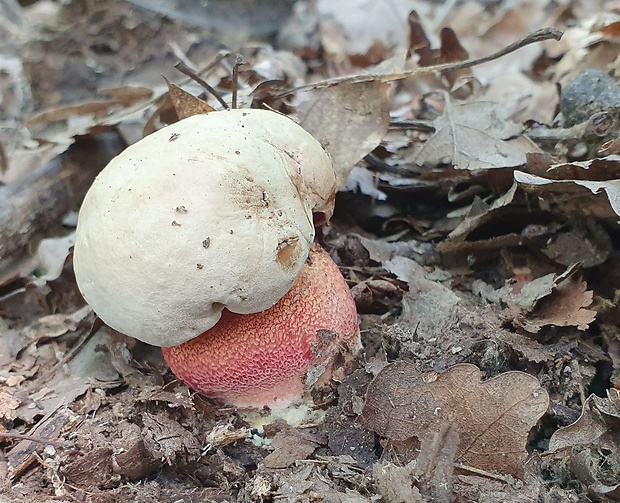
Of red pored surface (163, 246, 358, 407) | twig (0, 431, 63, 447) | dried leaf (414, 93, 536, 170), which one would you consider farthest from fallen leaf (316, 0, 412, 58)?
twig (0, 431, 63, 447)

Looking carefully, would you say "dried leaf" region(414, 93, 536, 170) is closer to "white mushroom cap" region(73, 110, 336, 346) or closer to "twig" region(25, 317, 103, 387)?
"white mushroom cap" region(73, 110, 336, 346)

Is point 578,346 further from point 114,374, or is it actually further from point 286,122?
point 114,374

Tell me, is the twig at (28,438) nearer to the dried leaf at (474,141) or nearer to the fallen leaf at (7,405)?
the fallen leaf at (7,405)

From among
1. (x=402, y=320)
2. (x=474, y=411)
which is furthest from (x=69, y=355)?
(x=474, y=411)

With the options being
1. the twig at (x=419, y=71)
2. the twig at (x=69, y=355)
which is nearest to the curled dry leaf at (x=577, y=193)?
the twig at (x=419, y=71)

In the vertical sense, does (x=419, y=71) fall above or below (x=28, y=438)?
above

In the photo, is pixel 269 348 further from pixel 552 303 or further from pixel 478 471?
pixel 552 303

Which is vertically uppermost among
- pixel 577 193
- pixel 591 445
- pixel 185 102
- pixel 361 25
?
pixel 185 102
